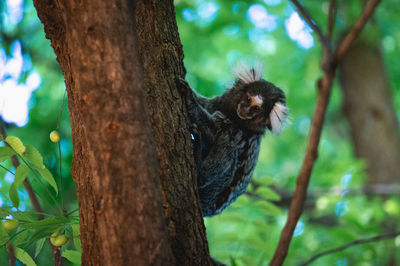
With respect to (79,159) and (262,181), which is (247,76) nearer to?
(262,181)

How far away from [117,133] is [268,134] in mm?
2998

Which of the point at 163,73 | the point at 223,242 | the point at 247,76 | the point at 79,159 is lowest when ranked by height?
the point at 79,159

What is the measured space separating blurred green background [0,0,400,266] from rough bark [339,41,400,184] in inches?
14.8

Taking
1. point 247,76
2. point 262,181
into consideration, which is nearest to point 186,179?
point 262,181

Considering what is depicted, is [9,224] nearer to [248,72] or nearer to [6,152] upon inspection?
[6,152]

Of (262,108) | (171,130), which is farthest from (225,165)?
(171,130)

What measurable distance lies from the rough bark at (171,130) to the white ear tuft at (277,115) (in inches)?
59.5

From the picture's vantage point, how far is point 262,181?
3.04m

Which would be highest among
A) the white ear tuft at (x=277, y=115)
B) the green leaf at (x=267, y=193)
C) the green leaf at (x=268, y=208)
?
the white ear tuft at (x=277, y=115)

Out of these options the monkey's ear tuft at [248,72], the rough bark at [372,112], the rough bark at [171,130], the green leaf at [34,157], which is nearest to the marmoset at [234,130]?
the monkey's ear tuft at [248,72]

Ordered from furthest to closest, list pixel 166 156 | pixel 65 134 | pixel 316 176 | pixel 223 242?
pixel 316 176 → pixel 65 134 → pixel 223 242 → pixel 166 156

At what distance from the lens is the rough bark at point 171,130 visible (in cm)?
183

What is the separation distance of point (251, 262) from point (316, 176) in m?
3.16

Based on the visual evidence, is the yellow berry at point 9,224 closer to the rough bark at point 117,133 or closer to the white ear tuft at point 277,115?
the rough bark at point 117,133
